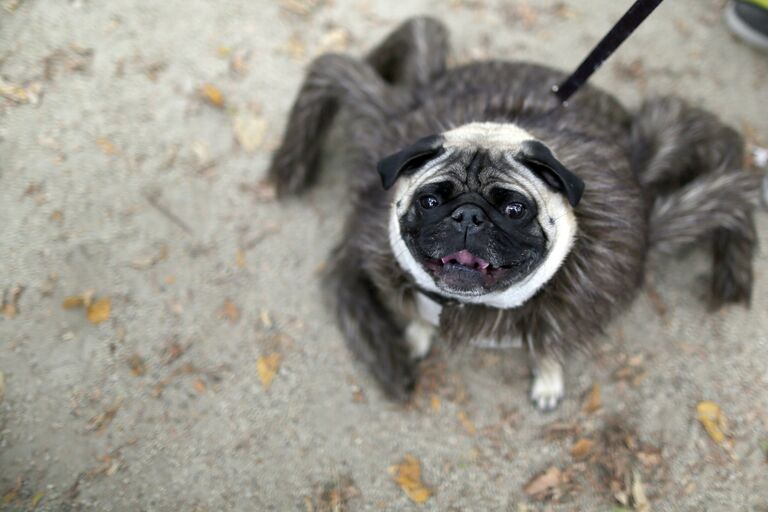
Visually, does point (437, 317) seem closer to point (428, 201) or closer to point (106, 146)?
point (428, 201)

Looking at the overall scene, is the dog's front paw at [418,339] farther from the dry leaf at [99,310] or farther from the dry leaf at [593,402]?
the dry leaf at [99,310]

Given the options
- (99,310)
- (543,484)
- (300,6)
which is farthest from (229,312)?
(300,6)

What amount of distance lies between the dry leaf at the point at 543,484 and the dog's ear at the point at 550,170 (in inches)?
73.2

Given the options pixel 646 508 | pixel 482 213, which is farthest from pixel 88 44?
pixel 646 508

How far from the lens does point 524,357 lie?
3973mm

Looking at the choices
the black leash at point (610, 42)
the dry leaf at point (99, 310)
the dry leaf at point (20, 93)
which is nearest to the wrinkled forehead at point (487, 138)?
the black leash at point (610, 42)

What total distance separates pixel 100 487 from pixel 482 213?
2753mm

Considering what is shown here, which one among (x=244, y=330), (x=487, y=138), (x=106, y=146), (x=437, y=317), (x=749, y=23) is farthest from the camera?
(x=749, y=23)

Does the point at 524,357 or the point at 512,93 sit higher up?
the point at 512,93

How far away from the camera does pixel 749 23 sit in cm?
470

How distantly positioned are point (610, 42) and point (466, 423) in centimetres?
234

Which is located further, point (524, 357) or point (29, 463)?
point (524, 357)

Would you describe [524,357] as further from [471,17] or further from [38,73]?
[38,73]

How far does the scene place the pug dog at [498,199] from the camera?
2.67 metres
